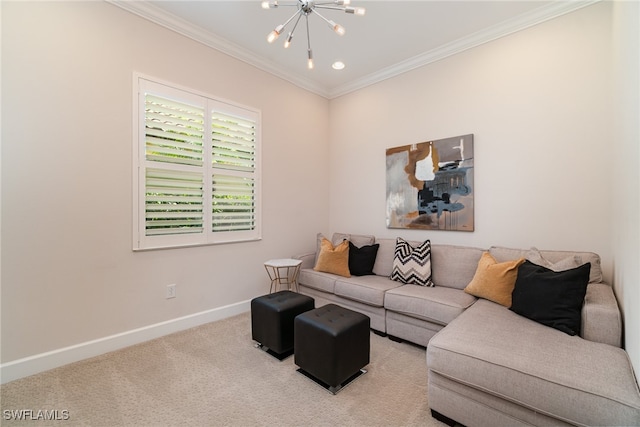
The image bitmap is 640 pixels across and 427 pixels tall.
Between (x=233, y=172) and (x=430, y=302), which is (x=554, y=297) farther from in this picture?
(x=233, y=172)

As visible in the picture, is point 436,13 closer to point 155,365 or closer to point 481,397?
point 481,397

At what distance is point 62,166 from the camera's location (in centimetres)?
217

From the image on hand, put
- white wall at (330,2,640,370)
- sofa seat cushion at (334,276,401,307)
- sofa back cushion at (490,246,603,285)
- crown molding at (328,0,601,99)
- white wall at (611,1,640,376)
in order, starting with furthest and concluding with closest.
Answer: sofa seat cushion at (334,276,401,307) → crown molding at (328,0,601,99) → sofa back cushion at (490,246,603,285) → white wall at (330,2,640,370) → white wall at (611,1,640,376)

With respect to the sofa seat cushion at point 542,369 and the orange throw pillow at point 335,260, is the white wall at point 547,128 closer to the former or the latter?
the sofa seat cushion at point 542,369

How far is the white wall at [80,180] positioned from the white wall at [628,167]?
10.8 ft

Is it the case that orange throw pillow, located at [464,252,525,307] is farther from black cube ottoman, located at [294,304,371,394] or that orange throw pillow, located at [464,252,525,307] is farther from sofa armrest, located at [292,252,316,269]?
sofa armrest, located at [292,252,316,269]

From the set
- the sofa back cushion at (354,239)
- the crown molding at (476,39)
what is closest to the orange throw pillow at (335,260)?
the sofa back cushion at (354,239)

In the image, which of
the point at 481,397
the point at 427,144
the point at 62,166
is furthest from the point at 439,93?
the point at 62,166

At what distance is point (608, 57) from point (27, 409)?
16.5 ft

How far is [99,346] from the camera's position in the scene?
2.32 metres

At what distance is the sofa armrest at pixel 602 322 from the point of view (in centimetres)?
160

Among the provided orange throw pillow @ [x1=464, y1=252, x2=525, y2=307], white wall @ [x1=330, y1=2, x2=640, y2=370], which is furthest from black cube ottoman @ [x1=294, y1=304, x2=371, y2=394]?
white wall @ [x1=330, y1=2, x2=640, y2=370]

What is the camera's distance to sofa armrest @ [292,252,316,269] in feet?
12.1
